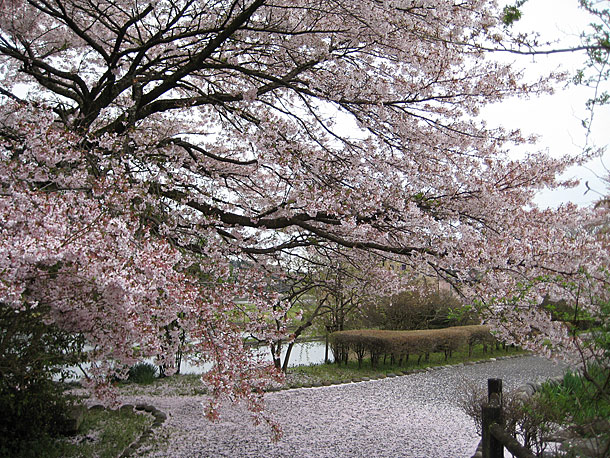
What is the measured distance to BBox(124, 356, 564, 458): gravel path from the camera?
17.7 feet

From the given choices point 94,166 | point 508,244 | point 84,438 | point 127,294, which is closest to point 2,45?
point 94,166

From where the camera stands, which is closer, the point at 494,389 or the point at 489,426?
the point at 489,426

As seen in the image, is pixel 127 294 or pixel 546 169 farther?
pixel 546 169

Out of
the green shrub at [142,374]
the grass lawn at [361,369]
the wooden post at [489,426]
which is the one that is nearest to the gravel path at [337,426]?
the grass lawn at [361,369]

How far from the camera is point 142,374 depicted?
958cm

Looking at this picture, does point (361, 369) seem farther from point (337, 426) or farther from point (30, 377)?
point (30, 377)

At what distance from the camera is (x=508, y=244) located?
389 centimetres

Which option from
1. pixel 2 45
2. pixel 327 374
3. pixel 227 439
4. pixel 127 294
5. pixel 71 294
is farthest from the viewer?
pixel 327 374

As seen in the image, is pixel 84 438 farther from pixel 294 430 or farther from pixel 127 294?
pixel 127 294

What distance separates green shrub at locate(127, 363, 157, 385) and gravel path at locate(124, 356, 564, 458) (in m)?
1.77

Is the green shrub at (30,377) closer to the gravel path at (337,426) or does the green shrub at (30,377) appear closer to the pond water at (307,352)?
the gravel path at (337,426)

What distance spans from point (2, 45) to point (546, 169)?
19.5ft

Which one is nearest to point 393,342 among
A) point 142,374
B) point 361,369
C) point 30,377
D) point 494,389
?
point 361,369

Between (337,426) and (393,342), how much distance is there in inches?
209
